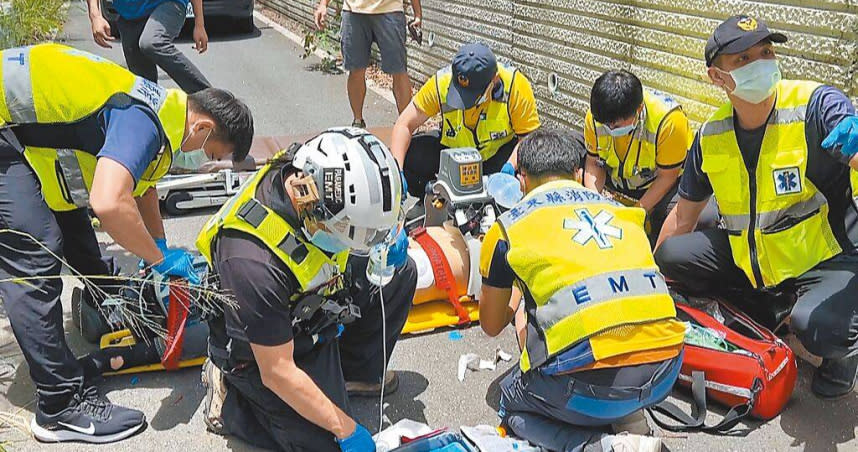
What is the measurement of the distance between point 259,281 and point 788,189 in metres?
2.21

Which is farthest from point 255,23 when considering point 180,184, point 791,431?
point 791,431

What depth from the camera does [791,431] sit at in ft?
9.36

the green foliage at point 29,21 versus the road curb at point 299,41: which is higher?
the green foliage at point 29,21

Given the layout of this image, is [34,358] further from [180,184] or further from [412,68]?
[412,68]

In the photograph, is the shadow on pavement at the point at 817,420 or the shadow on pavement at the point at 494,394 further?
the shadow on pavement at the point at 494,394

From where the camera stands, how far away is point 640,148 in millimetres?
3906

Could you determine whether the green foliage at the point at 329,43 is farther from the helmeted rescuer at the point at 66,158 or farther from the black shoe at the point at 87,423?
the black shoe at the point at 87,423

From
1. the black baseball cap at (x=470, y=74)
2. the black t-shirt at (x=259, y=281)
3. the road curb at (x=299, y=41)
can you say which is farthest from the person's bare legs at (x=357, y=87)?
the black t-shirt at (x=259, y=281)

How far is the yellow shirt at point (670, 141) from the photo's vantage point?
149 inches

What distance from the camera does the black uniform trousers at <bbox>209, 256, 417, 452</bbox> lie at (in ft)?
8.41

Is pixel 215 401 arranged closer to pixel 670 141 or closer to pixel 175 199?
pixel 175 199

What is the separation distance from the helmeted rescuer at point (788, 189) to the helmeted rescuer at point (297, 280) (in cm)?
164

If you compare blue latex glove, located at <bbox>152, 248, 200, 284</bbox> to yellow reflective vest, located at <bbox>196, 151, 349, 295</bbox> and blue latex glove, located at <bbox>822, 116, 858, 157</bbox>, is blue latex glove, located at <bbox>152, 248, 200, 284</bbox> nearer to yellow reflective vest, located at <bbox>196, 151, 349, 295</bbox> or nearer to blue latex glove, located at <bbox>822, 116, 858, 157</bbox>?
yellow reflective vest, located at <bbox>196, 151, 349, 295</bbox>

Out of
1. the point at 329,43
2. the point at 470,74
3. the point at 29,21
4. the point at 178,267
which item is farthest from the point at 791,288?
the point at 29,21
